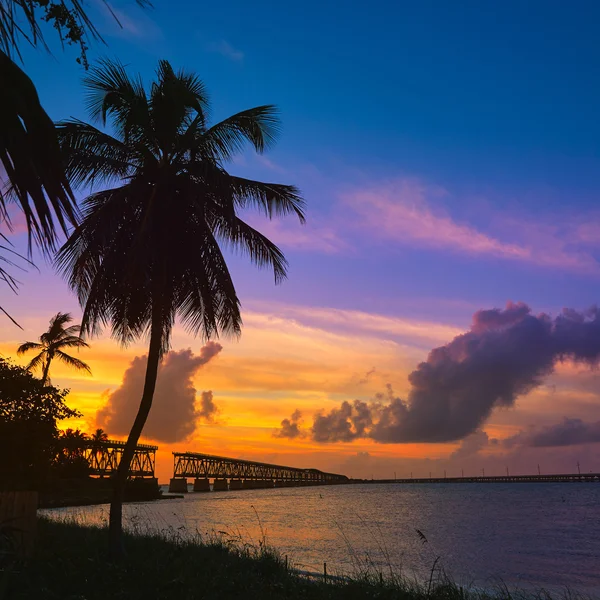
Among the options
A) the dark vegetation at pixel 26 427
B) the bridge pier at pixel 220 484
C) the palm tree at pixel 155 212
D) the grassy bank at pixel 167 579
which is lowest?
the bridge pier at pixel 220 484

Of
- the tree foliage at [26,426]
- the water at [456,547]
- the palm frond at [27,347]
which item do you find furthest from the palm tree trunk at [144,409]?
the palm frond at [27,347]

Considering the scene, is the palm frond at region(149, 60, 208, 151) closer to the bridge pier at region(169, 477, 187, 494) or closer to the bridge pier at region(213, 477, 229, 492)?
the bridge pier at region(169, 477, 187, 494)

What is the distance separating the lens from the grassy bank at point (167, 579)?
31.5ft

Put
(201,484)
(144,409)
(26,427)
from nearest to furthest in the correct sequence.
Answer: (144,409)
(26,427)
(201,484)

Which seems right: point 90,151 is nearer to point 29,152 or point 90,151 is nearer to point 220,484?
point 29,152

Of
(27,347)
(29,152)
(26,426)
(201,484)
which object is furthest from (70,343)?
(201,484)

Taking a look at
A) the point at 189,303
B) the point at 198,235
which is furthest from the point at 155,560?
the point at 198,235

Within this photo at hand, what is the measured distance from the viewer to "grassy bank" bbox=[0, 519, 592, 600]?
9.60m

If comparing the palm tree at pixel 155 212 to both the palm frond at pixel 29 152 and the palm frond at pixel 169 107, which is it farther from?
the palm frond at pixel 29 152

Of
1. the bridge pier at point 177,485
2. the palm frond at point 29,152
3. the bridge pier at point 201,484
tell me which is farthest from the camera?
the bridge pier at point 201,484

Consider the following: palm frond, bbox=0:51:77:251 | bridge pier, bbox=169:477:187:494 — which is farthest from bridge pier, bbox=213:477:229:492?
palm frond, bbox=0:51:77:251

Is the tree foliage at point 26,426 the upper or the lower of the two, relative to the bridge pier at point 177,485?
upper

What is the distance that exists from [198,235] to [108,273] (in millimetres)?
2341

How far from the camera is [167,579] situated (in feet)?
35.1
